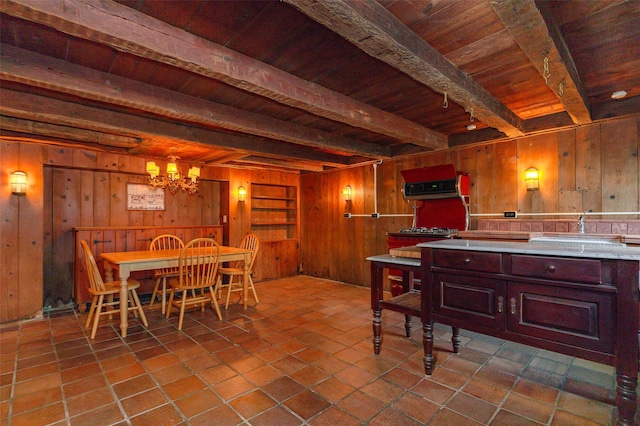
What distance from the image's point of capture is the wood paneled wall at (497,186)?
313cm

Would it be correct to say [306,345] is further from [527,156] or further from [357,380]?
[527,156]

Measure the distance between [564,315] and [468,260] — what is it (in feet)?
1.86

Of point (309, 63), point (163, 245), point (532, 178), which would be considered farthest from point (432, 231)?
point (163, 245)

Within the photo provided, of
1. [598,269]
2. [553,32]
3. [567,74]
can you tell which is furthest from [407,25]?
[598,269]

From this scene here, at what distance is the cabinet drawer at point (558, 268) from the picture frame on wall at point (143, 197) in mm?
4855

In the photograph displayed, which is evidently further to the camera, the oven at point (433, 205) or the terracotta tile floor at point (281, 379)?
the oven at point (433, 205)

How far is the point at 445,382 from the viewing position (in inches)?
86.9

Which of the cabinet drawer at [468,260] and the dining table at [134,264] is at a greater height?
the cabinet drawer at [468,260]

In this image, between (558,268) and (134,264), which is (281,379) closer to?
(558,268)

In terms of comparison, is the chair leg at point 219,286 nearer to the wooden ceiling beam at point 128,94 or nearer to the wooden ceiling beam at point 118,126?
the wooden ceiling beam at point 118,126

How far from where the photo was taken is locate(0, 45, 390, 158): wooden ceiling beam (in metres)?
1.96

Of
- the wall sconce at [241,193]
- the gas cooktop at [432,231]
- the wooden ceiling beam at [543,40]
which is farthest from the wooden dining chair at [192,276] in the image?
the wooden ceiling beam at [543,40]

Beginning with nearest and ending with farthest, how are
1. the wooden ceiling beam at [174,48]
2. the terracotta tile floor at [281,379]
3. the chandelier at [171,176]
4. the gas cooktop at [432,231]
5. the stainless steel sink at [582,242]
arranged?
the wooden ceiling beam at [174,48] < the terracotta tile floor at [281,379] < the stainless steel sink at [582,242] < the gas cooktop at [432,231] < the chandelier at [171,176]

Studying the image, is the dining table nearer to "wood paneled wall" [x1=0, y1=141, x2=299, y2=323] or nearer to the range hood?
"wood paneled wall" [x1=0, y1=141, x2=299, y2=323]
